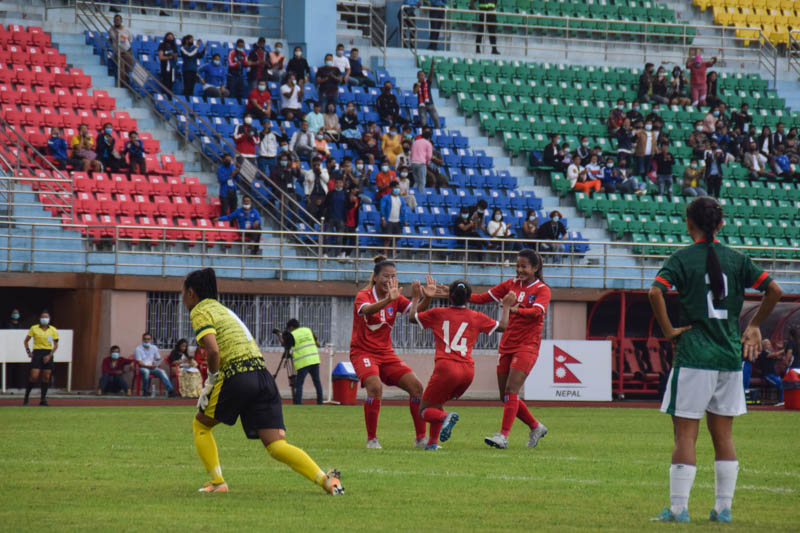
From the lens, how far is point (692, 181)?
3709 centimetres

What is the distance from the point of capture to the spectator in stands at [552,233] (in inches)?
1264

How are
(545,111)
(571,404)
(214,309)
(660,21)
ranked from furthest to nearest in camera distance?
(660,21)
(545,111)
(571,404)
(214,309)

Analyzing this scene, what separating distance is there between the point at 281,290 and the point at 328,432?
12.1 metres

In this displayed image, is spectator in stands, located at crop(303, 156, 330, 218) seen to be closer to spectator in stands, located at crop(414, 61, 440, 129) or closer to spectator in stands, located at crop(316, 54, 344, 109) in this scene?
spectator in stands, located at crop(316, 54, 344, 109)

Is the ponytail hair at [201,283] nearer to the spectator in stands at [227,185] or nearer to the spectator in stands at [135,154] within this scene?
the spectator in stands at [227,185]

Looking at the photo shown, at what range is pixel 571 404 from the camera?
27906 mm

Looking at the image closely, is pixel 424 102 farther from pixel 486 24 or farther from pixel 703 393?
pixel 703 393

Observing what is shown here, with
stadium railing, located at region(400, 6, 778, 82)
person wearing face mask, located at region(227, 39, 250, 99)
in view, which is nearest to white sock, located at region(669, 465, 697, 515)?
person wearing face mask, located at region(227, 39, 250, 99)

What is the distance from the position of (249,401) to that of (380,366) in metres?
5.22

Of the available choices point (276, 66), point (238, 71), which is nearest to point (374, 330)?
point (238, 71)

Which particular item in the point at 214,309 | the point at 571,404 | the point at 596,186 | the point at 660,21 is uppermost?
the point at 660,21

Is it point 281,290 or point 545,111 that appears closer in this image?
point 281,290

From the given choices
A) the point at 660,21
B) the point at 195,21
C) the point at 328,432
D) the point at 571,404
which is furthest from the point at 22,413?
the point at 660,21

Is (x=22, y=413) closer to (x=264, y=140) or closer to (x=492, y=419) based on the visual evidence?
(x=492, y=419)
